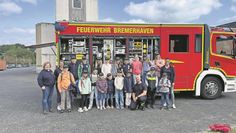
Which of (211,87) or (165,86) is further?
(211,87)

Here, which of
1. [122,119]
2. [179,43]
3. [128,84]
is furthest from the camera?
[179,43]

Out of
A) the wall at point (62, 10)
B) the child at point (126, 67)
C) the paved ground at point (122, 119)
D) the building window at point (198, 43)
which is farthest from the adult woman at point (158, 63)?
the wall at point (62, 10)

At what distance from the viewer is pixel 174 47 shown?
10445mm

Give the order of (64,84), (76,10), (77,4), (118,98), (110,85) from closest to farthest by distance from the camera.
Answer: (64,84) → (110,85) → (118,98) → (76,10) → (77,4)

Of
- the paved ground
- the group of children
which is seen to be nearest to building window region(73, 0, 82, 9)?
the paved ground

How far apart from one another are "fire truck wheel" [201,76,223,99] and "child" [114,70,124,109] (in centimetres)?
356

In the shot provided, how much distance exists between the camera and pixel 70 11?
35.6 m

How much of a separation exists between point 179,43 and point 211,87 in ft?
7.31

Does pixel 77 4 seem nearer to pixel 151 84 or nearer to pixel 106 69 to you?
pixel 106 69

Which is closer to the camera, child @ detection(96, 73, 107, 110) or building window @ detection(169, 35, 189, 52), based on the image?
child @ detection(96, 73, 107, 110)

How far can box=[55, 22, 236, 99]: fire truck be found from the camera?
31.9 ft

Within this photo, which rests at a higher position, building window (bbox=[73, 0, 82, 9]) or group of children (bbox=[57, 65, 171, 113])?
building window (bbox=[73, 0, 82, 9])

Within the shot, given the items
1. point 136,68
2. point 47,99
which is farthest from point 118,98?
point 47,99

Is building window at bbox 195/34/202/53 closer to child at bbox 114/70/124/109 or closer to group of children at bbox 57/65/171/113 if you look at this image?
group of children at bbox 57/65/171/113
